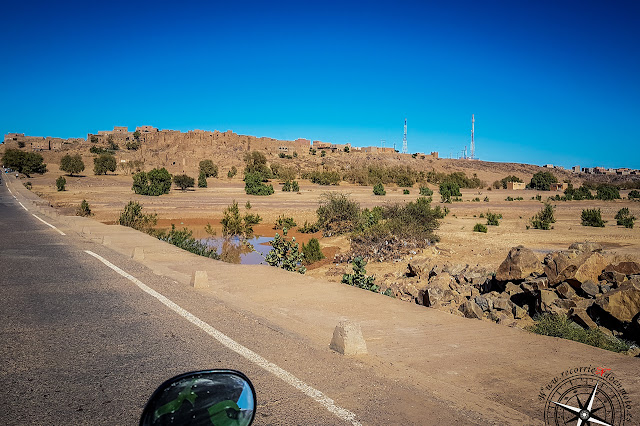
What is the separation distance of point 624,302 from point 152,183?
52299mm

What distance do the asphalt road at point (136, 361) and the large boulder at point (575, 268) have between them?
6163 millimetres

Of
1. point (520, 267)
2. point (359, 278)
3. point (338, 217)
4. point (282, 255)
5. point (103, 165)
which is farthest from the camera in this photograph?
point (103, 165)

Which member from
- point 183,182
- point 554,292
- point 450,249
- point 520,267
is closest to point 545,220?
point 450,249

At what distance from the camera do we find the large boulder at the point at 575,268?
9.73 m

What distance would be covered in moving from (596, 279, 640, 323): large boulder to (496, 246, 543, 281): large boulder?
2.85m

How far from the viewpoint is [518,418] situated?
4145mm

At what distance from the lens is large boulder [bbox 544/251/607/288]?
9.73 metres

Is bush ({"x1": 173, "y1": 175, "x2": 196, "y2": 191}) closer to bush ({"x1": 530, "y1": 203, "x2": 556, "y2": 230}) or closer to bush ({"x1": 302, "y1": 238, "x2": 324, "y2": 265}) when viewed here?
bush ({"x1": 530, "y1": 203, "x2": 556, "y2": 230})

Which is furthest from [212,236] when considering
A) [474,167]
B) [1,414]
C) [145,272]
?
[474,167]

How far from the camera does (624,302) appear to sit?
777 cm

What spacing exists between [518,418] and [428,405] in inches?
29.1

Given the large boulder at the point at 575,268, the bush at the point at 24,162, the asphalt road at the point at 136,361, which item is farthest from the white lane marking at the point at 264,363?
the bush at the point at 24,162

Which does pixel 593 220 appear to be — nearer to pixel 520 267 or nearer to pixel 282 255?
pixel 520 267

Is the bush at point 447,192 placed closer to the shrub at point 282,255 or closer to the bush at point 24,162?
the shrub at point 282,255
